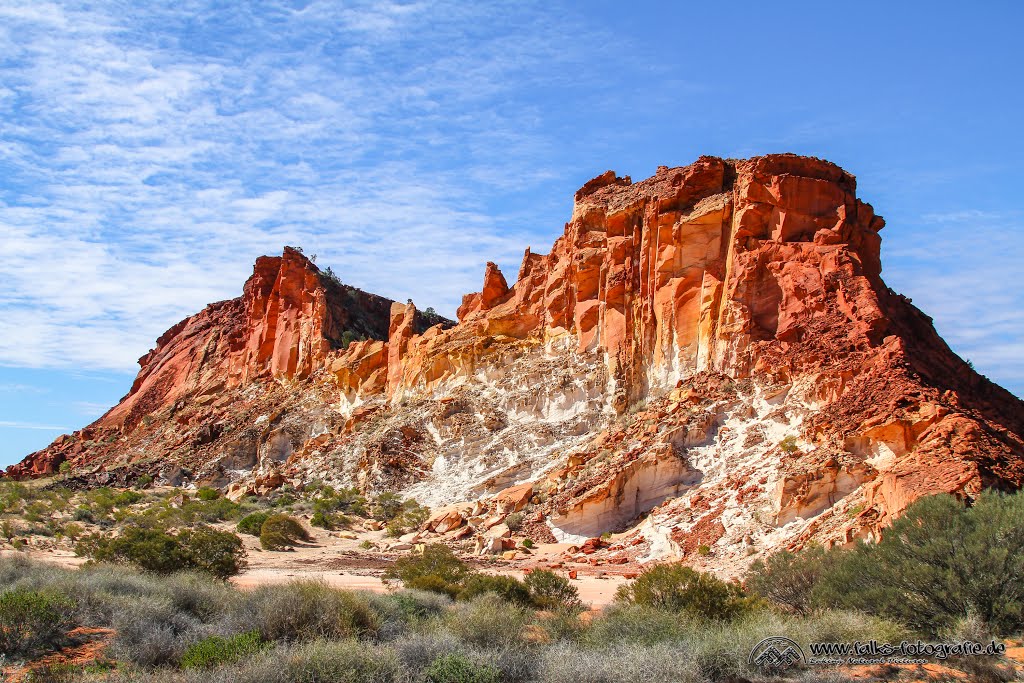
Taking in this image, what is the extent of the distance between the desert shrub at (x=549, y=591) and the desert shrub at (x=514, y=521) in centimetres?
1226

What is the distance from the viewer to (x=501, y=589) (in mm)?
16766

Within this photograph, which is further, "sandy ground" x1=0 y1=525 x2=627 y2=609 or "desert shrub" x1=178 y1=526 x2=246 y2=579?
"sandy ground" x1=0 y1=525 x2=627 y2=609

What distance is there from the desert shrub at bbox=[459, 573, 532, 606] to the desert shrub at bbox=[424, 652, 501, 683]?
578 cm

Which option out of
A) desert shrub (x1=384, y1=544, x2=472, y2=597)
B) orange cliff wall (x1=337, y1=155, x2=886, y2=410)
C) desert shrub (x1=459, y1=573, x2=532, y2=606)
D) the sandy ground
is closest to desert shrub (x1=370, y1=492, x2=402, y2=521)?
the sandy ground

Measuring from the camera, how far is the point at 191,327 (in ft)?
265

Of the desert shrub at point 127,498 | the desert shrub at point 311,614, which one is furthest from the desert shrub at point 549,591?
the desert shrub at point 127,498

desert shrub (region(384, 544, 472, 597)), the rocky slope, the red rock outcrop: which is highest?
the red rock outcrop

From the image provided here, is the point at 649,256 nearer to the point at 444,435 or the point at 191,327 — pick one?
the point at 444,435

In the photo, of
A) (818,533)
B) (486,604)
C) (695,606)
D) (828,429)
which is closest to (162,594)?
(486,604)

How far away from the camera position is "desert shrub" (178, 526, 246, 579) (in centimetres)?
1911

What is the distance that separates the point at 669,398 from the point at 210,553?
750 inches

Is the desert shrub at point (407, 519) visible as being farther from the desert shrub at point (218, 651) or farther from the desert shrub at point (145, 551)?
the desert shrub at point (218, 651)

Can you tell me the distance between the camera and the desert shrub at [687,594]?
46.6ft

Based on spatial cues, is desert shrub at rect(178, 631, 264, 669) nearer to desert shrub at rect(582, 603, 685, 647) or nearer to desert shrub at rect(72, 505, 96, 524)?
desert shrub at rect(582, 603, 685, 647)
